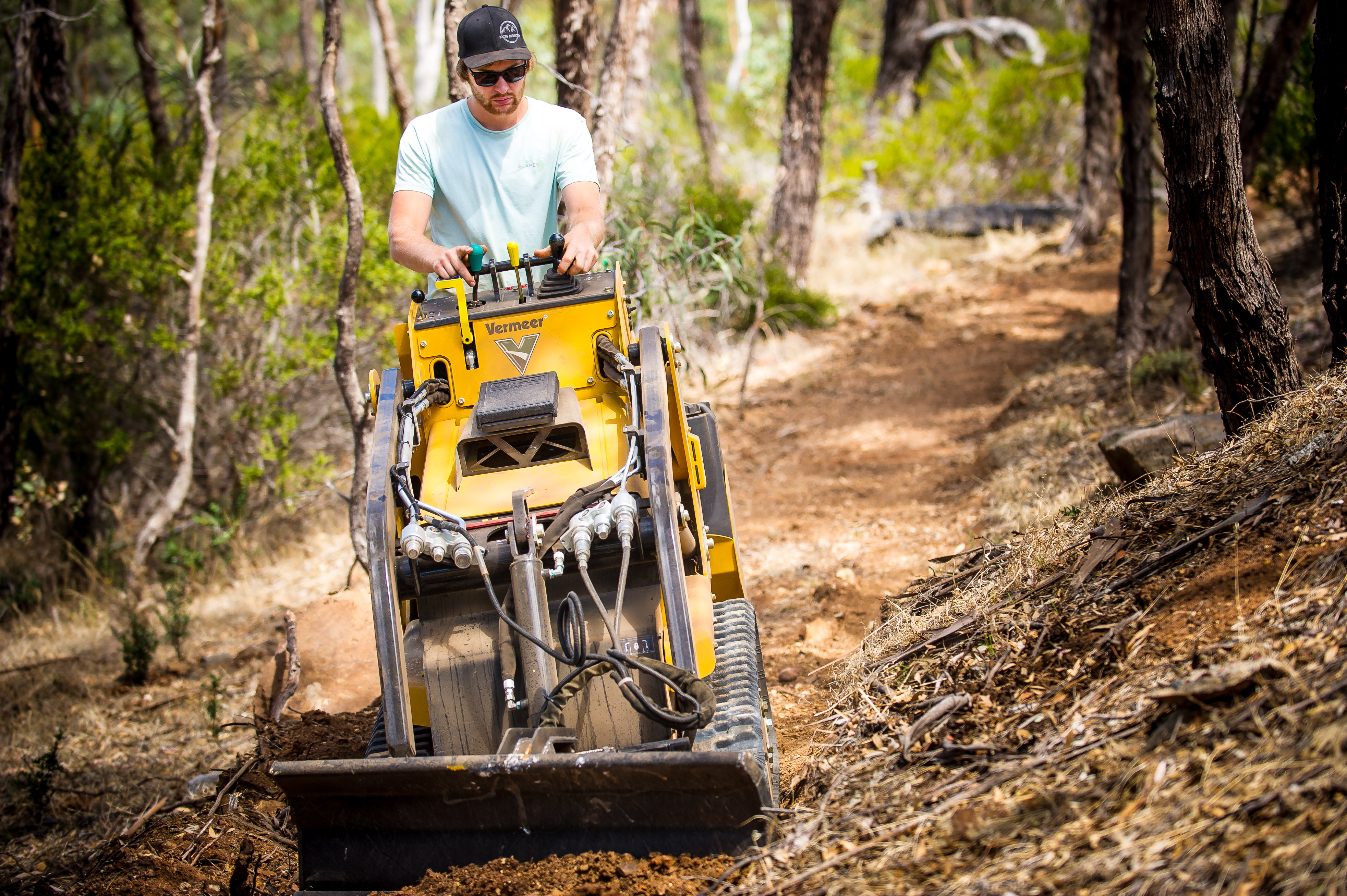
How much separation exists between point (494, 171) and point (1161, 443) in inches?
139

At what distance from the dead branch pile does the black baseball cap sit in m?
2.81

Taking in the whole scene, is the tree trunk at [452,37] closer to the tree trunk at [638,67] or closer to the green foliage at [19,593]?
the tree trunk at [638,67]

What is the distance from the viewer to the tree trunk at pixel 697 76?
52.2ft

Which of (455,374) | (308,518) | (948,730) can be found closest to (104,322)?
(308,518)

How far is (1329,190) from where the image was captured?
4.68m

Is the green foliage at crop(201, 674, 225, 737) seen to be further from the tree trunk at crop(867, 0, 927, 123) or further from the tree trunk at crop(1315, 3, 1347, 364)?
the tree trunk at crop(867, 0, 927, 123)

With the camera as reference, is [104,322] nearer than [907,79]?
Yes

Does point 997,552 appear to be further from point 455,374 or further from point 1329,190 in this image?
point 455,374

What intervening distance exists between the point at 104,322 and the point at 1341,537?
8.73m

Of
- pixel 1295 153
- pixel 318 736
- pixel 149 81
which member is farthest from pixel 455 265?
pixel 1295 153

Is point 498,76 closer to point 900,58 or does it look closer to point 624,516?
point 624,516

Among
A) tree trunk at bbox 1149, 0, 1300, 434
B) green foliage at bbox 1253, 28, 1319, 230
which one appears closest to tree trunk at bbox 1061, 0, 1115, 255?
green foliage at bbox 1253, 28, 1319, 230

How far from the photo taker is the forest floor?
3.84m

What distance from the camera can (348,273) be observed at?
21.7 ft
